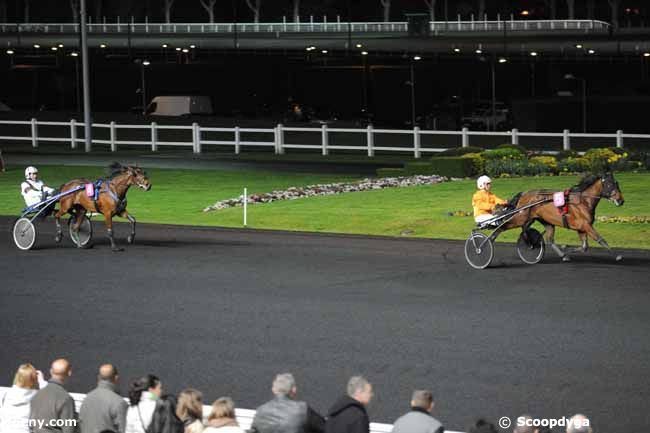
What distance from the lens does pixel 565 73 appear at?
3905 inches

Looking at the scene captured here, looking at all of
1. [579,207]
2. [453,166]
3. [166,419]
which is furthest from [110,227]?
[166,419]

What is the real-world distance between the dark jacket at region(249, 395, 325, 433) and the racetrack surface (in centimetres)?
223

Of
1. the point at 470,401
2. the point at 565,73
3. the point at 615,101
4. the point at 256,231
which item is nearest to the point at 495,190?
the point at 256,231

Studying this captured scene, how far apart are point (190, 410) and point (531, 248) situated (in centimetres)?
1256

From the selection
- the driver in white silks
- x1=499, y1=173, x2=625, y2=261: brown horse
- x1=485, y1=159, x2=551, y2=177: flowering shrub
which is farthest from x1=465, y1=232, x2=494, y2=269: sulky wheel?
x1=485, y1=159, x2=551, y2=177: flowering shrub

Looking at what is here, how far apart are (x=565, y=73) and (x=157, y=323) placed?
86.1 m

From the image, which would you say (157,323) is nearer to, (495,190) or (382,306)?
(382,306)

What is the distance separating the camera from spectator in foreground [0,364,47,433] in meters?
10.3

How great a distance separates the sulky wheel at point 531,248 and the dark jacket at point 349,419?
1209 centimetres

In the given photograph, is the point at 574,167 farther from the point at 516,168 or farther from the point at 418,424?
the point at 418,424

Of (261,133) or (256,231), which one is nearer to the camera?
(256,231)

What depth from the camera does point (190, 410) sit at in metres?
9.53

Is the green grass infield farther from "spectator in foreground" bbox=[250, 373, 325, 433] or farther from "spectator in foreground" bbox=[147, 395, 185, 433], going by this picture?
"spectator in foreground" bbox=[147, 395, 185, 433]

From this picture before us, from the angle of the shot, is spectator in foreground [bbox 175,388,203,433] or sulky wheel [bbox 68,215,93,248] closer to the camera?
spectator in foreground [bbox 175,388,203,433]
